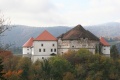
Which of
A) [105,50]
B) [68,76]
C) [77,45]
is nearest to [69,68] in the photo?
[68,76]

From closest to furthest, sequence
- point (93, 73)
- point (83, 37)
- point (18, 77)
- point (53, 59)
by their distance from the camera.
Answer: point (18, 77), point (93, 73), point (53, 59), point (83, 37)

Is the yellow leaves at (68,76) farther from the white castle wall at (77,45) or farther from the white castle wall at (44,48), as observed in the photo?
the white castle wall at (44,48)

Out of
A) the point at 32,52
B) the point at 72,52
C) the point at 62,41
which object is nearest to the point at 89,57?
the point at 72,52

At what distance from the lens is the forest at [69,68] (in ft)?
201

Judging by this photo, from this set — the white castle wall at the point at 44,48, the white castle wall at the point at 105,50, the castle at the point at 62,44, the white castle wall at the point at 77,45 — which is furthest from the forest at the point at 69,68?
the white castle wall at the point at 105,50

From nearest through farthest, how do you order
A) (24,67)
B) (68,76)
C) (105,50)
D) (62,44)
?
(68,76)
(24,67)
(62,44)
(105,50)

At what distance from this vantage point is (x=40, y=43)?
75625 millimetres

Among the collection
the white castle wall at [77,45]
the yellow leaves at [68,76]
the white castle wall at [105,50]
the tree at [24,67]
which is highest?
the white castle wall at [77,45]

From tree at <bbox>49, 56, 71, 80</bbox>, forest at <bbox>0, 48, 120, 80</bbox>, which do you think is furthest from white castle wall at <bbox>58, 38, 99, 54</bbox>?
tree at <bbox>49, 56, 71, 80</bbox>

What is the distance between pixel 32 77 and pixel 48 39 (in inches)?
655

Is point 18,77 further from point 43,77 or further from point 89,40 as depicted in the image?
point 89,40

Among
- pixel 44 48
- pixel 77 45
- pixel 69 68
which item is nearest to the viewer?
pixel 69 68

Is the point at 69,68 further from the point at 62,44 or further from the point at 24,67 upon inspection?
the point at 62,44

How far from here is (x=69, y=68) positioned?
A: 2520 inches
